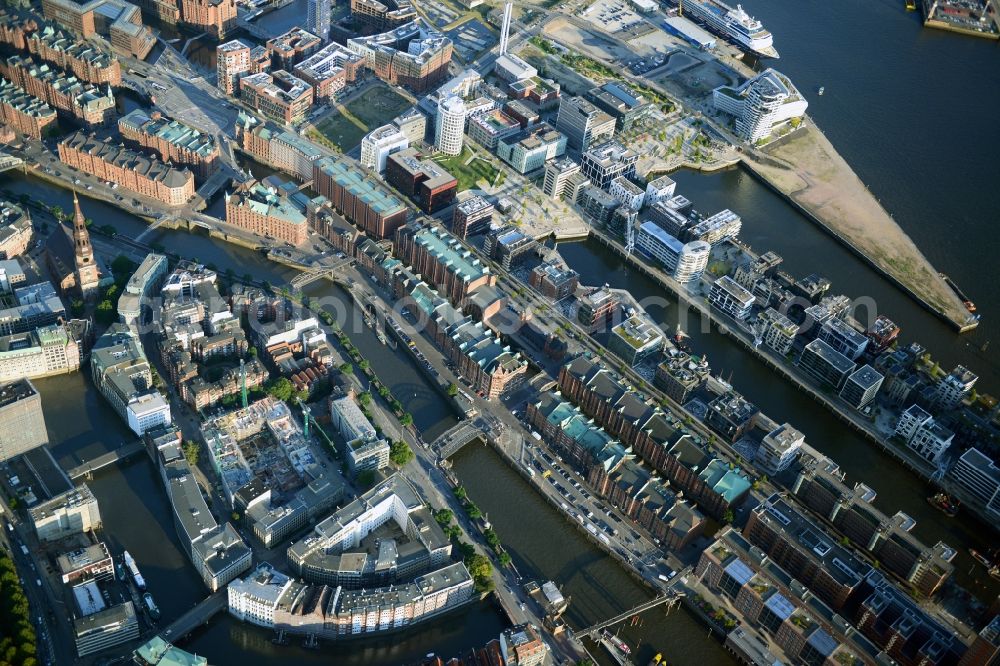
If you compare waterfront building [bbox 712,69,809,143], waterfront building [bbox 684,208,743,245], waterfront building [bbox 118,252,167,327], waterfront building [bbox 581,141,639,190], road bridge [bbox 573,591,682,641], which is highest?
waterfront building [bbox 712,69,809,143]

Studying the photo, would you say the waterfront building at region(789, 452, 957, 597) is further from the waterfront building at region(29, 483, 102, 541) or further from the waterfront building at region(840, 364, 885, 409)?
the waterfront building at region(29, 483, 102, 541)

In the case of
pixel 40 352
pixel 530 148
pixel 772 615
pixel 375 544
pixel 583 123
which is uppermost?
pixel 583 123

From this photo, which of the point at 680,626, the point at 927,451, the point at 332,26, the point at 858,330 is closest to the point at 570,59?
the point at 332,26

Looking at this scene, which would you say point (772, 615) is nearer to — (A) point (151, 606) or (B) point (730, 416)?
(B) point (730, 416)

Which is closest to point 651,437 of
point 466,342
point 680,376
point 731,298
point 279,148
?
point 680,376

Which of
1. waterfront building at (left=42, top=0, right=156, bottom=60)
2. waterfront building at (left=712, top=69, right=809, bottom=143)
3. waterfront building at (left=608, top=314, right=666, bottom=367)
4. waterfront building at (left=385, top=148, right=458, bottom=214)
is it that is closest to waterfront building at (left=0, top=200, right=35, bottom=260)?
waterfront building at (left=42, top=0, right=156, bottom=60)

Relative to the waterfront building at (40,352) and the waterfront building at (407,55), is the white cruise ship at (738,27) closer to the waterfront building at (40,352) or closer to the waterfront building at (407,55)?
the waterfront building at (407,55)
